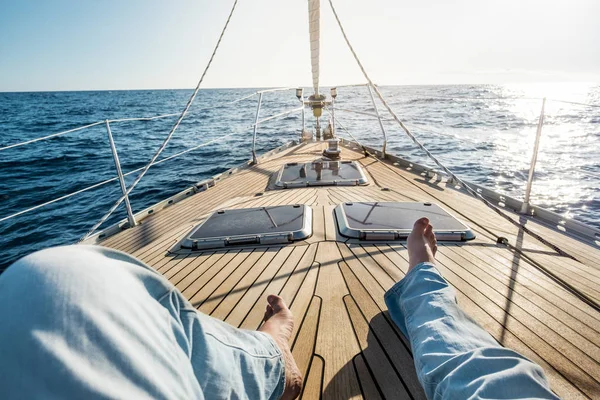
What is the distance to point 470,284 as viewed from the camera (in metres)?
1.50

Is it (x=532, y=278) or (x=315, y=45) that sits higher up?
(x=315, y=45)

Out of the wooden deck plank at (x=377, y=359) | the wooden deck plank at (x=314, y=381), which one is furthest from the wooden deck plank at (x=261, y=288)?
the wooden deck plank at (x=377, y=359)

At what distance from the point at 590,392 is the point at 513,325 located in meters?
0.30

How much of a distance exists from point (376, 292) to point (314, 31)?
11.9ft

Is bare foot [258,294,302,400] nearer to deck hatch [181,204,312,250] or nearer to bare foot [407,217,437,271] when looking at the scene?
bare foot [407,217,437,271]

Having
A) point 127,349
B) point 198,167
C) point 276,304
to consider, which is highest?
point 127,349

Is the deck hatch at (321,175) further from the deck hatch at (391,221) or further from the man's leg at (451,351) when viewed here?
the man's leg at (451,351)

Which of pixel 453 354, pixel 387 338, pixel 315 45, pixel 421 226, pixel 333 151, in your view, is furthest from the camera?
pixel 315 45

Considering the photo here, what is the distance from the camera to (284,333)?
3.69 ft

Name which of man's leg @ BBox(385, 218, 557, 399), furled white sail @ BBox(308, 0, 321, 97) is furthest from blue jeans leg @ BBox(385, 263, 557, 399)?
furled white sail @ BBox(308, 0, 321, 97)

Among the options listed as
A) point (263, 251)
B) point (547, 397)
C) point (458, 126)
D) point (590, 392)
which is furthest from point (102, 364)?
point (458, 126)

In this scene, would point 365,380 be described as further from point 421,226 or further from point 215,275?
point 215,275

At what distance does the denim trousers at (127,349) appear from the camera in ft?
1.16

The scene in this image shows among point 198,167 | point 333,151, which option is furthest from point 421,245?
point 198,167
